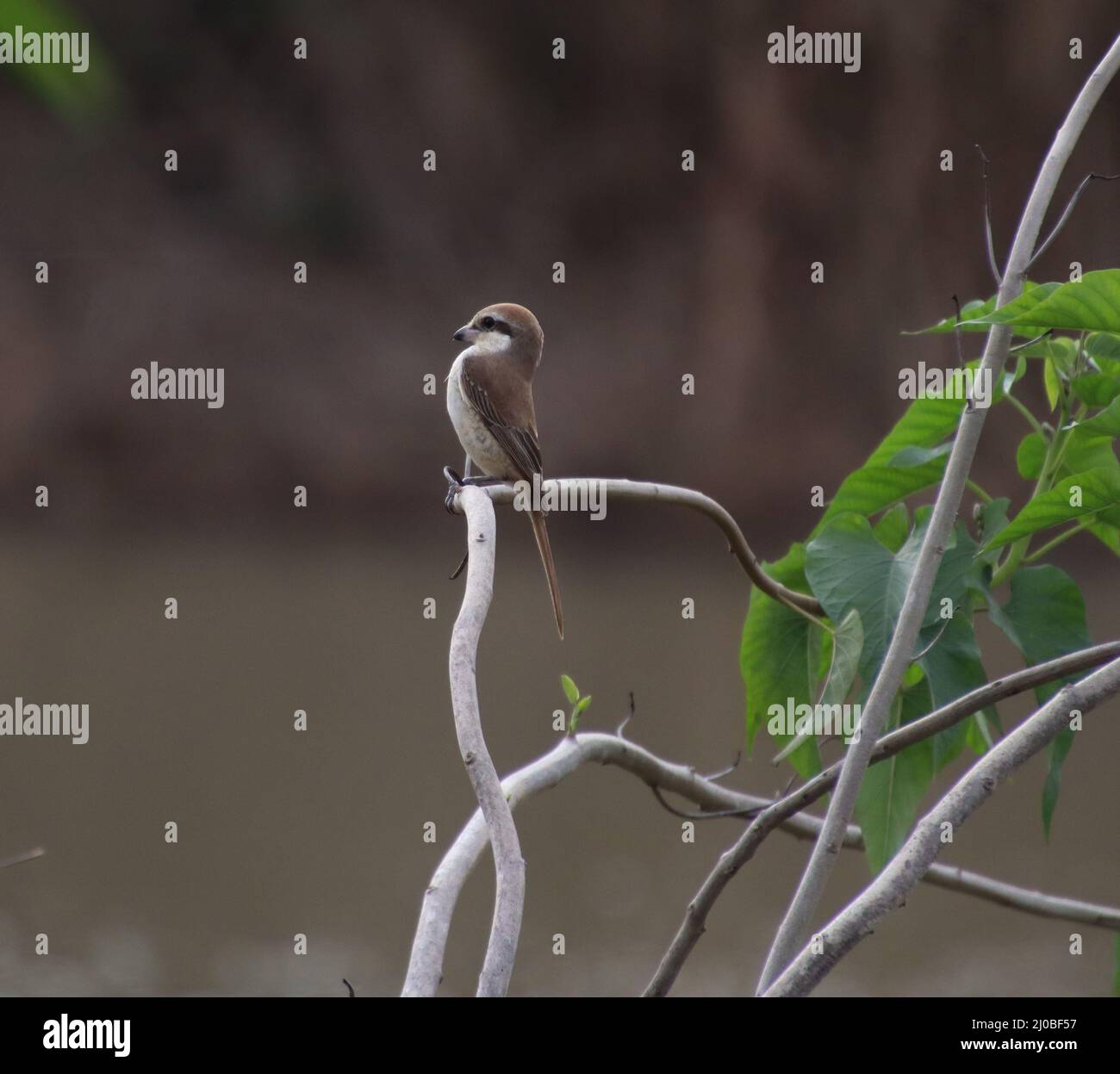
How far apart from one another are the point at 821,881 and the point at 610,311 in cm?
2201

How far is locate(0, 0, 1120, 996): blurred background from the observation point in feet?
34.1

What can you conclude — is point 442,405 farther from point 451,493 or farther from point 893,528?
point 893,528

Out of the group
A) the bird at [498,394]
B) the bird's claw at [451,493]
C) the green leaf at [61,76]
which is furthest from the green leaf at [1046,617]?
the bird at [498,394]

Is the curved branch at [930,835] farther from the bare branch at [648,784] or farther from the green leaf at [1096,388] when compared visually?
the green leaf at [1096,388]

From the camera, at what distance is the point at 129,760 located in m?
11.3

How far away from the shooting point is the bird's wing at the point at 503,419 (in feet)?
11.7

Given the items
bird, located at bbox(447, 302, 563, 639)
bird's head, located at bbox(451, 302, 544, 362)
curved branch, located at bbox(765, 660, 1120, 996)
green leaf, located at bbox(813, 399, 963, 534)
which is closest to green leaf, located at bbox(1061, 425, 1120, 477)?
green leaf, located at bbox(813, 399, 963, 534)

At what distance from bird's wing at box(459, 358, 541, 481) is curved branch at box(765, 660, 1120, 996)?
2.28 metres

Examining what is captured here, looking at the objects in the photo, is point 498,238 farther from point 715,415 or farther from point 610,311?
point 715,415

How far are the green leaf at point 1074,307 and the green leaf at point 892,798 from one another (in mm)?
609

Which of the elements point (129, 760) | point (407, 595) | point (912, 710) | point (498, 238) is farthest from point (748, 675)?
point (498, 238)

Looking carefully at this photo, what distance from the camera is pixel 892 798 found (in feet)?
6.30

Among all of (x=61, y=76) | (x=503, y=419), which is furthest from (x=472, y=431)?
(x=61, y=76)

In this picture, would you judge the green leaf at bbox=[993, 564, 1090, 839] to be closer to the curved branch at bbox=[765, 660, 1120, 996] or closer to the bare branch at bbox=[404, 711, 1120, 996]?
the bare branch at bbox=[404, 711, 1120, 996]
